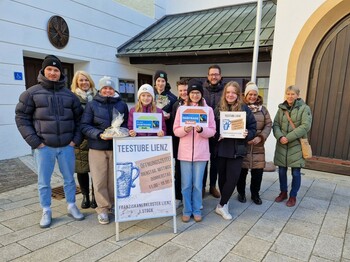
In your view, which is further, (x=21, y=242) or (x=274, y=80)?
(x=274, y=80)

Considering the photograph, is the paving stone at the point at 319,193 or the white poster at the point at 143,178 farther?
the paving stone at the point at 319,193

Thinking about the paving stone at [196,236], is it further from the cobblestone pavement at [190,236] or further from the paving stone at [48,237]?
the paving stone at [48,237]

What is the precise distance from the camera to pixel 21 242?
2.64 metres

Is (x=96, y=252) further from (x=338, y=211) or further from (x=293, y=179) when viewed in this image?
(x=338, y=211)

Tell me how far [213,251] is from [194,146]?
1.17 meters

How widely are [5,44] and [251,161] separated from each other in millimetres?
5591

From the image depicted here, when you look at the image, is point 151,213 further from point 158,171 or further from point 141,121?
point 141,121

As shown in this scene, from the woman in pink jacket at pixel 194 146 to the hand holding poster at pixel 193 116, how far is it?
0.05m

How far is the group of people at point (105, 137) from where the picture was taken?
281 centimetres

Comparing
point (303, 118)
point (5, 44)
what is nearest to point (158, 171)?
point (303, 118)

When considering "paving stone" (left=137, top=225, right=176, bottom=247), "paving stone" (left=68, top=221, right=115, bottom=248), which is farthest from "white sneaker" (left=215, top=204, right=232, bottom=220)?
"paving stone" (left=68, top=221, right=115, bottom=248)

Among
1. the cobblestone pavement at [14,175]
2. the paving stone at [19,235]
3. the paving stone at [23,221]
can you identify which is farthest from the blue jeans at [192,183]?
the cobblestone pavement at [14,175]

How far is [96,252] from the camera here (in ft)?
8.27

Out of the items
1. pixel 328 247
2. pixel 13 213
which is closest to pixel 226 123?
pixel 328 247
